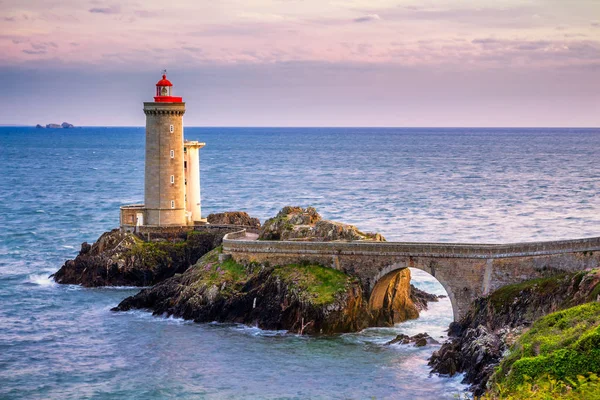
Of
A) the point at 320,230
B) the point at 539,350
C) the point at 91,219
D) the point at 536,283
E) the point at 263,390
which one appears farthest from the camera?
the point at 91,219

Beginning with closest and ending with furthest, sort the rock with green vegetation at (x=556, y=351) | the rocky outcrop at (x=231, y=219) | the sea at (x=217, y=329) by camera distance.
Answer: the rock with green vegetation at (x=556, y=351) < the sea at (x=217, y=329) < the rocky outcrop at (x=231, y=219)

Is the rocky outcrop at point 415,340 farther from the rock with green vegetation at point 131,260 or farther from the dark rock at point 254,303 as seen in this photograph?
the rock with green vegetation at point 131,260

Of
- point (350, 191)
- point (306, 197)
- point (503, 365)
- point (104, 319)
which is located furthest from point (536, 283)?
point (350, 191)

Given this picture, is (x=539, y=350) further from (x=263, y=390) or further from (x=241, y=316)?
→ (x=241, y=316)

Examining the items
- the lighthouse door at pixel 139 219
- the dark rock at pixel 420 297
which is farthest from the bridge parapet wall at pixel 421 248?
the lighthouse door at pixel 139 219

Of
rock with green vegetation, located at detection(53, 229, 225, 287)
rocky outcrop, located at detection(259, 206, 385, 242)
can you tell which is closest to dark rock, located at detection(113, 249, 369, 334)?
rocky outcrop, located at detection(259, 206, 385, 242)

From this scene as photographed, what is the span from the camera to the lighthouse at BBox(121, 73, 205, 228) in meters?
73.4

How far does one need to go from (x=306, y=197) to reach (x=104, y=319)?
71.6m

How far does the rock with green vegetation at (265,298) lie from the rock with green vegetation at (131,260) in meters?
6.82

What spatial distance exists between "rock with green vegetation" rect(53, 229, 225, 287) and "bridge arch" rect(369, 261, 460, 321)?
58.9 feet

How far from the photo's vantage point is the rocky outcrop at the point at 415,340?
5338cm

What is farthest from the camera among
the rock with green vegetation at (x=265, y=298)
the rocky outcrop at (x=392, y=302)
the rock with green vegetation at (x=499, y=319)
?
the rocky outcrop at (x=392, y=302)

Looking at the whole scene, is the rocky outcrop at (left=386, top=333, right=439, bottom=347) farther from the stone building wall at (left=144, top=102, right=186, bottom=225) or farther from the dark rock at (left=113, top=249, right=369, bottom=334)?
the stone building wall at (left=144, top=102, right=186, bottom=225)

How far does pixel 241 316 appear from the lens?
59125 mm
